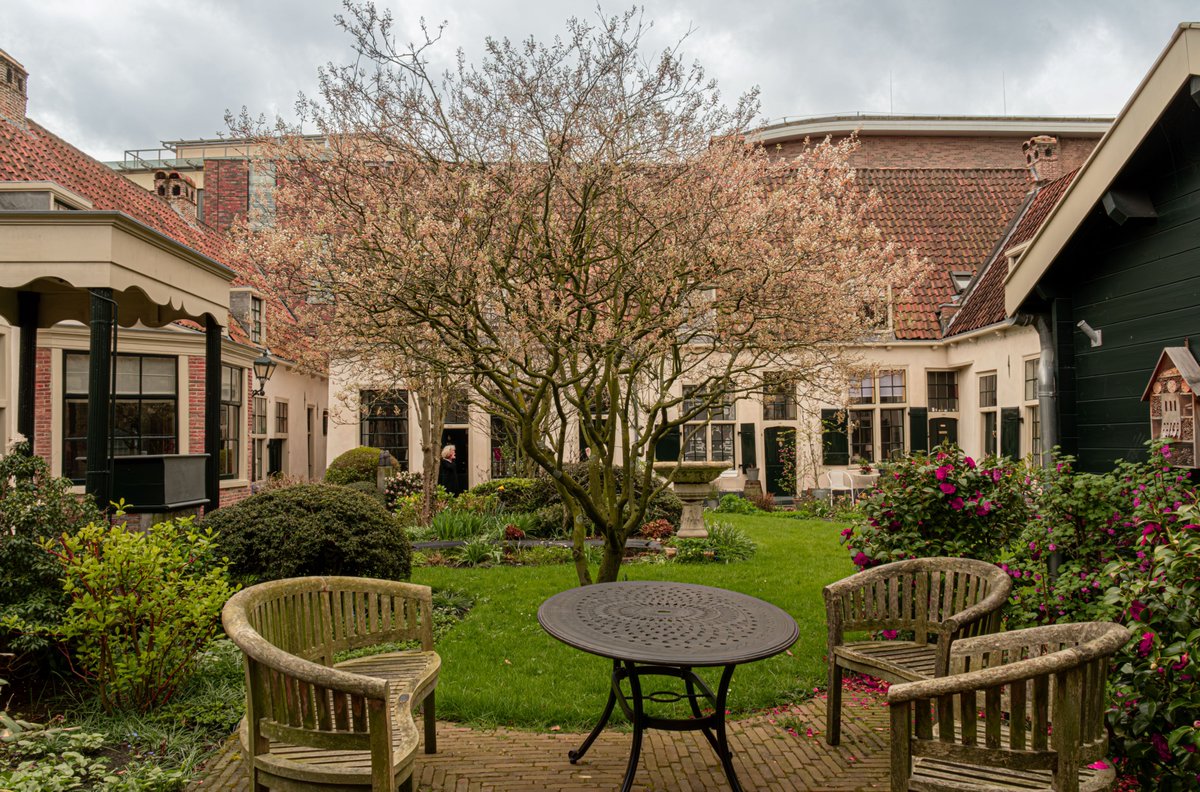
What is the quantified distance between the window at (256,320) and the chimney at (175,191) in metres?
Answer: 3.12

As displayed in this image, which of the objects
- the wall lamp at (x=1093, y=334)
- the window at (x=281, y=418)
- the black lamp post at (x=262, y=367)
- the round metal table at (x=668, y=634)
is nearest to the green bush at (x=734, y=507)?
the wall lamp at (x=1093, y=334)

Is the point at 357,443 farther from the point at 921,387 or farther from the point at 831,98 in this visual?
the point at 831,98

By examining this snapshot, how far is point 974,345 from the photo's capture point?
642 inches

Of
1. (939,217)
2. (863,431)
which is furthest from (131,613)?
(939,217)

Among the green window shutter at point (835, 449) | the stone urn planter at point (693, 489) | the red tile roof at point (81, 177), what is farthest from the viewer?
the green window shutter at point (835, 449)

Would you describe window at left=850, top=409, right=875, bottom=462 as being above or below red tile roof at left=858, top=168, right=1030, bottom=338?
below

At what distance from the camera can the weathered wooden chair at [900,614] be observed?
3996 mm

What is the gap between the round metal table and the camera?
3.26 meters

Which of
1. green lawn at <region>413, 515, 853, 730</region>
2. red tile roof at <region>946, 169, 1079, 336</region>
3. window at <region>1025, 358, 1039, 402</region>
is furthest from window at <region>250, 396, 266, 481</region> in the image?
window at <region>1025, 358, 1039, 402</region>

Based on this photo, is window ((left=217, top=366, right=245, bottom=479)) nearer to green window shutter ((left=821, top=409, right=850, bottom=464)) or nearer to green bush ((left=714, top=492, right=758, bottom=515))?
green bush ((left=714, top=492, right=758, bottom=515))

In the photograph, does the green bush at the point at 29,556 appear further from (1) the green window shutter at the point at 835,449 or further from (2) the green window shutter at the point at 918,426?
(2) the green window shutter at the point at 918,426

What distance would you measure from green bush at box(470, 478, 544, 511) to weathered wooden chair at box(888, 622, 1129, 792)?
34.7ft

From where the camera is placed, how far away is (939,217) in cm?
1914

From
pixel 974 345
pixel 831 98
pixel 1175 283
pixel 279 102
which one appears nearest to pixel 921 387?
pixel 974 345
